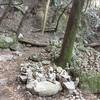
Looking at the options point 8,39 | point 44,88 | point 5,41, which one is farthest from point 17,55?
point 44,88

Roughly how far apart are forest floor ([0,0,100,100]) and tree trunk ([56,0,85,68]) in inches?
40.4

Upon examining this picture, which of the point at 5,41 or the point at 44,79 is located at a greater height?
the point at 5,41

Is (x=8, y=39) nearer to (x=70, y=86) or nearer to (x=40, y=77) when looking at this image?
(x=40, y=77)

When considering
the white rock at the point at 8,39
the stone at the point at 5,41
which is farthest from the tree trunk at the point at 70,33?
the white rock at the point at 8,39

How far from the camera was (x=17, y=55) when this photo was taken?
7.98 meters

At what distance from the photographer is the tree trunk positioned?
633 centimetres

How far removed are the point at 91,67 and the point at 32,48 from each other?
2524 mm

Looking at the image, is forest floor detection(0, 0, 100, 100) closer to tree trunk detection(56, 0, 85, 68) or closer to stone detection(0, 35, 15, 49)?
stone detection(0, 35, 15, 49)

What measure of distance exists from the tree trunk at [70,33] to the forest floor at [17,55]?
1.03 meters

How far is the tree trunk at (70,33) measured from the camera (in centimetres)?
633

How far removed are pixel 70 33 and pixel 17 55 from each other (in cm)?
218

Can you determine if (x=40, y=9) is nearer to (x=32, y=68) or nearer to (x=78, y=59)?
(x=78, y=59)

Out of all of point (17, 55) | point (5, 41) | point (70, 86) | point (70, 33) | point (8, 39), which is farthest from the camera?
point (8, 39)

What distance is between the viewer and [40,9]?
12.0 meters
